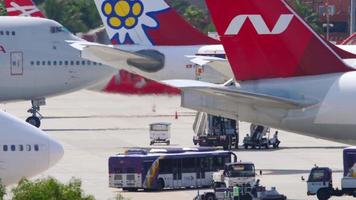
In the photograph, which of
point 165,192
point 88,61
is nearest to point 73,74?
point 88,61

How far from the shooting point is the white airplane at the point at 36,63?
76.4 meters

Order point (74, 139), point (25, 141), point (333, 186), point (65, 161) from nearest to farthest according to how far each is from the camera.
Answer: point (25, 141)
point (333, 186)
point (65, 161)
point (74, 139)

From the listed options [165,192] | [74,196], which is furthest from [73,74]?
[74,196]

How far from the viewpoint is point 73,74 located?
254 feet

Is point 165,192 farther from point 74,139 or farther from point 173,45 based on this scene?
point 173,45

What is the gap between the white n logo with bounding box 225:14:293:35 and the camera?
148 feet

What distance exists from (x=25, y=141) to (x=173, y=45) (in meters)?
39.7

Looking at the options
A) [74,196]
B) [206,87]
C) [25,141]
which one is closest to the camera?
[74,196]

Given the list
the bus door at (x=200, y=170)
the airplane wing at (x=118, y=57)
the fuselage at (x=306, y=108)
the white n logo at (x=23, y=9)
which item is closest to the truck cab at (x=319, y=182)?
the fuselage at (x=306, y=108)

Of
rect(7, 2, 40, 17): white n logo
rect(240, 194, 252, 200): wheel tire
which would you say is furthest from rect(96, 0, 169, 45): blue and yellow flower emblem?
rect(240, 194, 252, 200): wheel tire

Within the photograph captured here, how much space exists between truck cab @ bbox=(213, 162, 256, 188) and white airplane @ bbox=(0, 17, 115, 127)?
30.2m

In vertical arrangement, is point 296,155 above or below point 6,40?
below

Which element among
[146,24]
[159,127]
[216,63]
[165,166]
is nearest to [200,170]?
[165,166]

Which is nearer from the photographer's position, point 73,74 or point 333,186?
point 333,186
